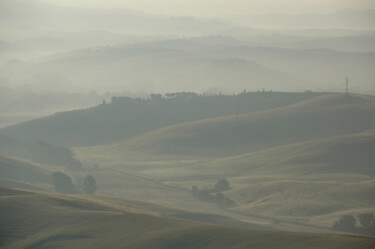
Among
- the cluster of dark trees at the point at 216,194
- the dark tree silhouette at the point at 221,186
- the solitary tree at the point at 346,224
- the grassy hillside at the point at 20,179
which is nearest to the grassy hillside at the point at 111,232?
the solitary tree at the point at 346,224

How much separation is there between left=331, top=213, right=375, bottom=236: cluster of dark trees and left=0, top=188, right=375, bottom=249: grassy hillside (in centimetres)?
4293

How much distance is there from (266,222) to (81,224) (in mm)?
49889

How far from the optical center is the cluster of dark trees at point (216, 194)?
6683 inches

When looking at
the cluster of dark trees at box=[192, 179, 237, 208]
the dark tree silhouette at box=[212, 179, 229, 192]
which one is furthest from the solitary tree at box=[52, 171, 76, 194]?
the dark tree silhouette at box=[212, 179, 229, 192]

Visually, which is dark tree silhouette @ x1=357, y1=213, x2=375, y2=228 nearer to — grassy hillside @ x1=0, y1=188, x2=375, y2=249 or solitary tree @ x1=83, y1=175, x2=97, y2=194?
grassy hillside @ x1=0, y1=188, x2=375, y2=249

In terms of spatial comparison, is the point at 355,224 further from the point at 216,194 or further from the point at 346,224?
the point at 216,194

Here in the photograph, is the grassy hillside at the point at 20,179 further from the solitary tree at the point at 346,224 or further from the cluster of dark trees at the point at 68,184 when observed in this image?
the solitary tree at the point at 346,224

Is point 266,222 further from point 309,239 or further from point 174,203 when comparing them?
point 309,239

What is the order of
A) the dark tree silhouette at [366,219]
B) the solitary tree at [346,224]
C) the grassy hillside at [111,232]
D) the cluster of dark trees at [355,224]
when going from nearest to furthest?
1. the grassy hillside at [111,232]
2. the cluster of dark trees at [355,224]
3. the dark tree silhouette at [366,219]
4. the solitary tree at [346,224]

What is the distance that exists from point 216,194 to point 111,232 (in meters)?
79.5

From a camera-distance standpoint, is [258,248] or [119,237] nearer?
[258,248]

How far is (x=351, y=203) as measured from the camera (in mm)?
161875

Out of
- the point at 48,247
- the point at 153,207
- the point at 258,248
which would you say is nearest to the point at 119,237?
the point at 48,247

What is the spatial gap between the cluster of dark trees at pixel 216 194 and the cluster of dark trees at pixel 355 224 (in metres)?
33.8
